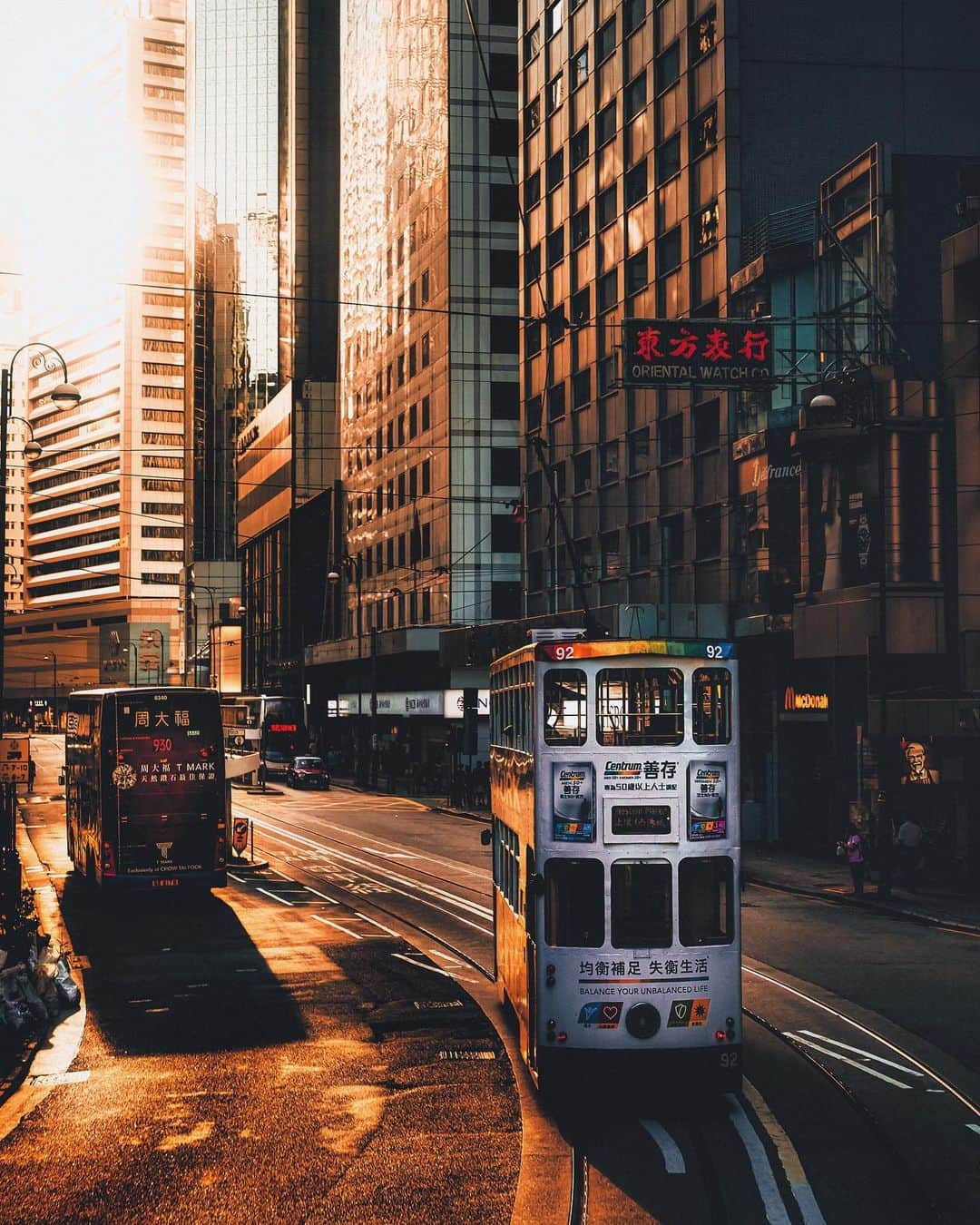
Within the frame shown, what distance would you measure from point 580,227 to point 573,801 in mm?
52087

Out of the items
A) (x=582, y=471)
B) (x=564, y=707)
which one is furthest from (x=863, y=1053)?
(x=582, y=471)

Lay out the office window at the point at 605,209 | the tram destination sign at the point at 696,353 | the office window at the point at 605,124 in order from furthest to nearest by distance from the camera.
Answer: the office window at the point at 605,124 → the office window at the point at 605,209 → the tram destination sign at the point at 696,353

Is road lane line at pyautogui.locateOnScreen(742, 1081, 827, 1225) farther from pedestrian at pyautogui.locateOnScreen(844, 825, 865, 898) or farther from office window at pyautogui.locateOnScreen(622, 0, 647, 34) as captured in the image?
office window at pyautogui.locateOnScreen(622, 0, 647, 34)

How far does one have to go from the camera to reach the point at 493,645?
72312 millimetres

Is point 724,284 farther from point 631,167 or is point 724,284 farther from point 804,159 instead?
point 631,167

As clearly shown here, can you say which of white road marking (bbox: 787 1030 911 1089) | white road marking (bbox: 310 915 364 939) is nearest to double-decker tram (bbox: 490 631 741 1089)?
white road marking (bbox: 787 1030 911 1089)

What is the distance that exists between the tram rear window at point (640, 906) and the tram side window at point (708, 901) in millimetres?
177

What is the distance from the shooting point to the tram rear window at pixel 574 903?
1477cm

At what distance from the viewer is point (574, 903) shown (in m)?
14.9

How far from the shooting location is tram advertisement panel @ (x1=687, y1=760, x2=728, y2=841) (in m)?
14.7

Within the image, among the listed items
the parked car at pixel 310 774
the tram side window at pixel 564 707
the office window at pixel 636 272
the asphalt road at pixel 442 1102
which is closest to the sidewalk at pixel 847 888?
the asphalt road at pixel 442 1102

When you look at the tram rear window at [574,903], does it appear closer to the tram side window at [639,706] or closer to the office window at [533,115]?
the tram side window at [639,706]

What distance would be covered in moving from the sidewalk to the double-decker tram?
11.0m

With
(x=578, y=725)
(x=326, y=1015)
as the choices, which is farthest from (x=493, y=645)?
(x=578, y=725)
